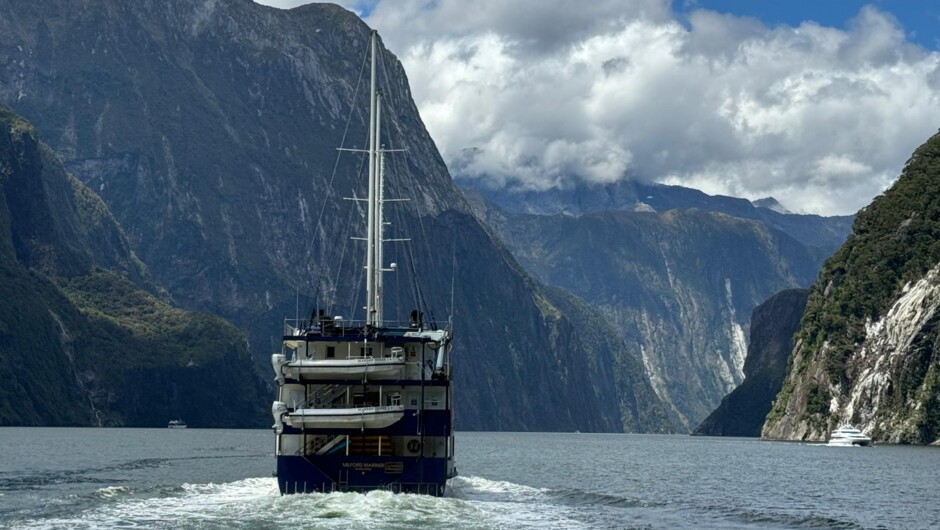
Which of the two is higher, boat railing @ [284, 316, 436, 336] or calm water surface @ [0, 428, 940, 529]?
boat railing @ [284, 316, 436, 336]

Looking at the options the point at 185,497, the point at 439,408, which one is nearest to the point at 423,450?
the point at 439,408

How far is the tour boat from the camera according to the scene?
99.8m

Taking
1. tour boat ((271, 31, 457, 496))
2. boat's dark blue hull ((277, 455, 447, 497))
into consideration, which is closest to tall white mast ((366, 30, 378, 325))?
tour boat ((271, 31, 457, 496))

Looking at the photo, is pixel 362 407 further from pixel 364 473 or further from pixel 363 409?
pixel 364 473

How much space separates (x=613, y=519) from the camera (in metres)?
102

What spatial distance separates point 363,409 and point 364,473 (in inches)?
160

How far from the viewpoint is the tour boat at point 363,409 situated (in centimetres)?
9975

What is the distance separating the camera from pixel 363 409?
99562 mm

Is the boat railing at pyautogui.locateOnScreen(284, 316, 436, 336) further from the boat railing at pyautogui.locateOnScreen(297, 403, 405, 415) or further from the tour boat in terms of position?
the boat railing at pyautogui.locateOnScreen(297, 403, 405, 415)

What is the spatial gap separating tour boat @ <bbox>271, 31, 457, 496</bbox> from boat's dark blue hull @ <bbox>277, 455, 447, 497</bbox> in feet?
0.21

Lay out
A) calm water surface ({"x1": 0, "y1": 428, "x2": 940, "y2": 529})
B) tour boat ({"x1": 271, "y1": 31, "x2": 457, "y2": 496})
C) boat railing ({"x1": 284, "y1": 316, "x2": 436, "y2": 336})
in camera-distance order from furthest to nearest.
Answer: boat railing ({"x1": 284, "y1": 316, "x2": 436, "y2": 336}), tour boat ({"x1": 271, "y1": 31, "x2": 457, "y2": 496}), calm water surface ({"x1": 0, "y1": 428, "x2": 940, "y2": 529})

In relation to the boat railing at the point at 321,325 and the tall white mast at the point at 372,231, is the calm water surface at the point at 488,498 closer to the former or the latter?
the boat railing at the point at 321,325

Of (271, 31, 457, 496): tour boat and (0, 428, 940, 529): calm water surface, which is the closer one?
(0, 428, 940, 529): calm water surface

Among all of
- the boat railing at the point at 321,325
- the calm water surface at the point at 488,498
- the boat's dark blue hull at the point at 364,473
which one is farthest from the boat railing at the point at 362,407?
the boat railing at the point at 321,325
